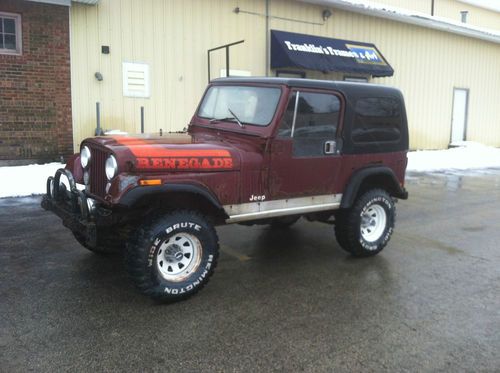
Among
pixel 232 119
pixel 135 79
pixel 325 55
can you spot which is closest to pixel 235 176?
pixel 232 119

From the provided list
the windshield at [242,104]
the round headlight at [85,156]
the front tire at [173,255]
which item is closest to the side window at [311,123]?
the windshield at [242,104]

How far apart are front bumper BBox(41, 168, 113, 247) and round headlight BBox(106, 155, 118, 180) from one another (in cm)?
29

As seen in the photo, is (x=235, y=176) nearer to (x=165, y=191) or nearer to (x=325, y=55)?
(x=165, y=191)

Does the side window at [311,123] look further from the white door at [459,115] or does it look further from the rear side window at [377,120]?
the white door at [459,115]

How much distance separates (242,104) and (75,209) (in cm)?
192

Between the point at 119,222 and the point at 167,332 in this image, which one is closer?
the point at 167,332

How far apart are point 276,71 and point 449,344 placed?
12.8m

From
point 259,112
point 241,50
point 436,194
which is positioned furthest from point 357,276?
point 241,50

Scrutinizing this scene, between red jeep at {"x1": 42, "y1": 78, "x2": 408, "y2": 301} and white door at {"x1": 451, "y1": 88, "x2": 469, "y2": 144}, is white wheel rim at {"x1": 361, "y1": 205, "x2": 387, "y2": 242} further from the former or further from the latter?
white door at {"x1": 451, "y1": 88, "x2": 469, "y2": 144}

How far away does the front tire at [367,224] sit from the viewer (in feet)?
17.7

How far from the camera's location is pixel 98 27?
11.9m

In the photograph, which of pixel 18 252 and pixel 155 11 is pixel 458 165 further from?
pixel 18 252

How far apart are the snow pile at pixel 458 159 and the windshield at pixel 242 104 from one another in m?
10.1

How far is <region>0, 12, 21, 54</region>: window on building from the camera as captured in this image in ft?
35.3
